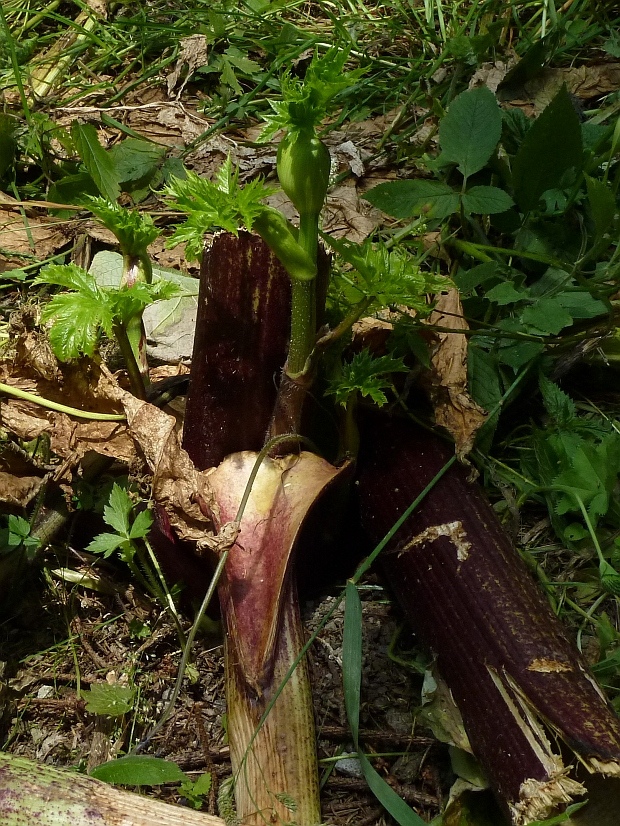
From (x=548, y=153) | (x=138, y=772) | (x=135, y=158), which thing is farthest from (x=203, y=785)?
(x=135, y=158)

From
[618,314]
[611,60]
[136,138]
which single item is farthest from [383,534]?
[611,60]

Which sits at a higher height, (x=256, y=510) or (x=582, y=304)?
(x=582, y=304)

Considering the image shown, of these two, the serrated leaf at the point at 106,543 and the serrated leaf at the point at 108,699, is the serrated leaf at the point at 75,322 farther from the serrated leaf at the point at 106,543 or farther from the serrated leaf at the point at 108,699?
the serrated leaf at the point at 108,699

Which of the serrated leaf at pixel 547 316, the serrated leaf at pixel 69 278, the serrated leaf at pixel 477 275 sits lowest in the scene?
the serrated leaf at pixel 547 316

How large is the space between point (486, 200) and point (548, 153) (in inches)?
7.5

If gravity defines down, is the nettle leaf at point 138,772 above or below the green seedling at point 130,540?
below

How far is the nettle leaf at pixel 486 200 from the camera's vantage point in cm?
173

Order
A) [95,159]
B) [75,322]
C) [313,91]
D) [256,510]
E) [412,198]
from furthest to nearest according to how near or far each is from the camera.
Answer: [95,159] < [412,198] < [256,510] < [75,322] < [313,91]

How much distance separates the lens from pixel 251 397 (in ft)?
4.81

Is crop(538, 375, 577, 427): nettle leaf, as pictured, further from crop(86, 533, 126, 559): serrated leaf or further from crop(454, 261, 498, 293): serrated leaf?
crop(86, 533, 126, 559): serrated leaf

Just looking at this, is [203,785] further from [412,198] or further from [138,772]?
[412,198]

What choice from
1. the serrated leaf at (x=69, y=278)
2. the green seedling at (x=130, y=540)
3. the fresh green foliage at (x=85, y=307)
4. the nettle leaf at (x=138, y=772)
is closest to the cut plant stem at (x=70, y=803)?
the nettle leaf at (x=138, y=772)

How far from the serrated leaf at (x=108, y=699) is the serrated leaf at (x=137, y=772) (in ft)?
0.49

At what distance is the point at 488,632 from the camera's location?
128 cm
